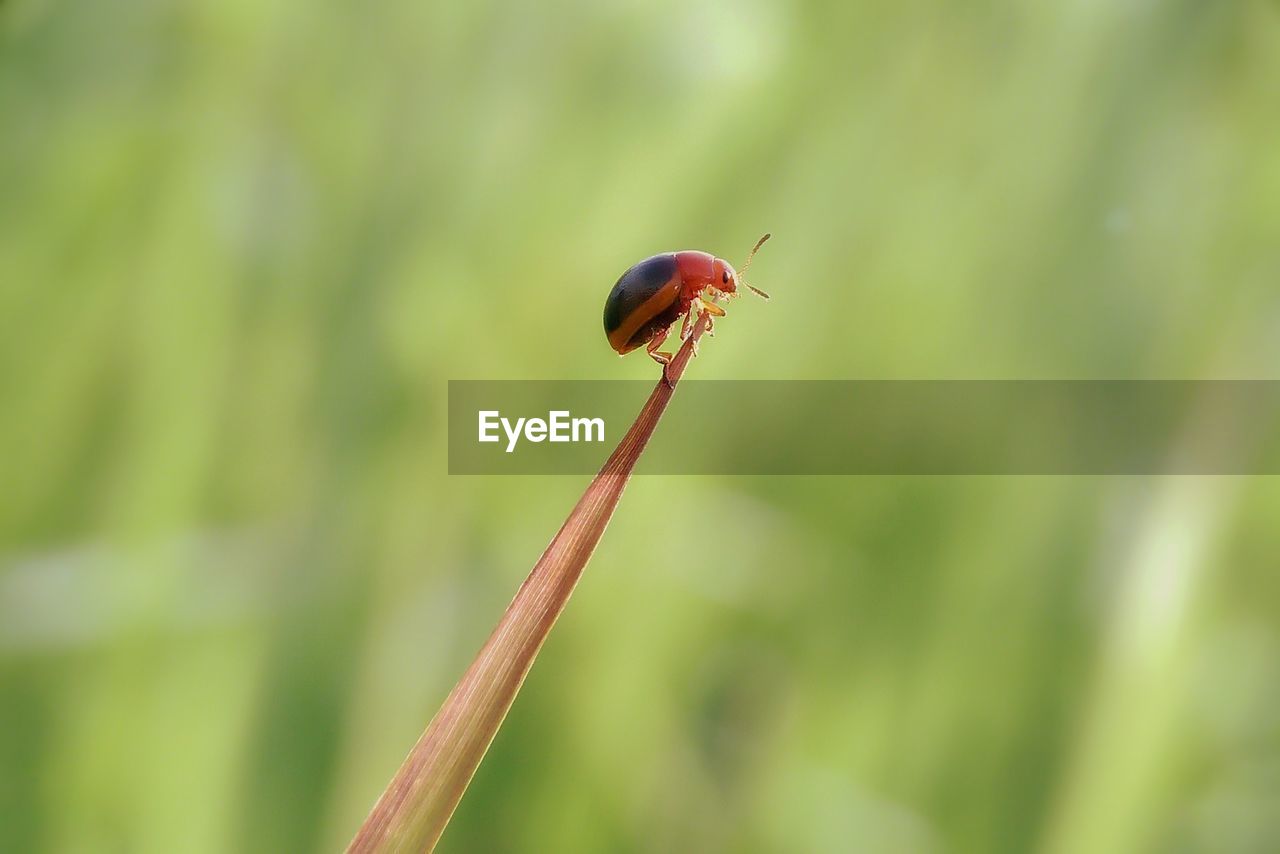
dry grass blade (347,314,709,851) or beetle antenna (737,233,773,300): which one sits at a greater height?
beetle antenna (737,233,773,300)

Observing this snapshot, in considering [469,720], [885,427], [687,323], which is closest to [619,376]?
[687,323]

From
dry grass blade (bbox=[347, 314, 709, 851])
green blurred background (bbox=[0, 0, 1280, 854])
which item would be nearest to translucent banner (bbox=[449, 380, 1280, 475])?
green blurred background (bbox=[0, 0, 1280, 854])

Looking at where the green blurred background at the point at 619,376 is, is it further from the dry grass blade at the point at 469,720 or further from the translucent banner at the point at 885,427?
the dry grass blade at the point at 469,720

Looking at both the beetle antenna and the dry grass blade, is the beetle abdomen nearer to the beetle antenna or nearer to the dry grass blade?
the beetle antenna

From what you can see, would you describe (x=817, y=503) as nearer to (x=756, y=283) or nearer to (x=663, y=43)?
(x=756, y=283)

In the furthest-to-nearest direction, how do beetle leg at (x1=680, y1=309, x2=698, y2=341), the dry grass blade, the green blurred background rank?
1. beetle leg at (x1=680, y1=309, x2=698, y2=341)
2. the green blurred background
3. the dry grass blade

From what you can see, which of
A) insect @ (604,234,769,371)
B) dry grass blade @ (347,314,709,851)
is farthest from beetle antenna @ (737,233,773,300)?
dry grass blade @ (347,314,709,851)

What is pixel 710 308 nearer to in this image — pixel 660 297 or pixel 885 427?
pixel 660 297

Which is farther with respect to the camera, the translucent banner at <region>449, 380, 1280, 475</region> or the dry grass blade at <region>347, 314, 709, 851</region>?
the translucent banner at <region>449, 380, 1280, 475</region>

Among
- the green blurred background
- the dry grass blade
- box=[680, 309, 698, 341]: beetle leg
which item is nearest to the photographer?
the dry grass blade
